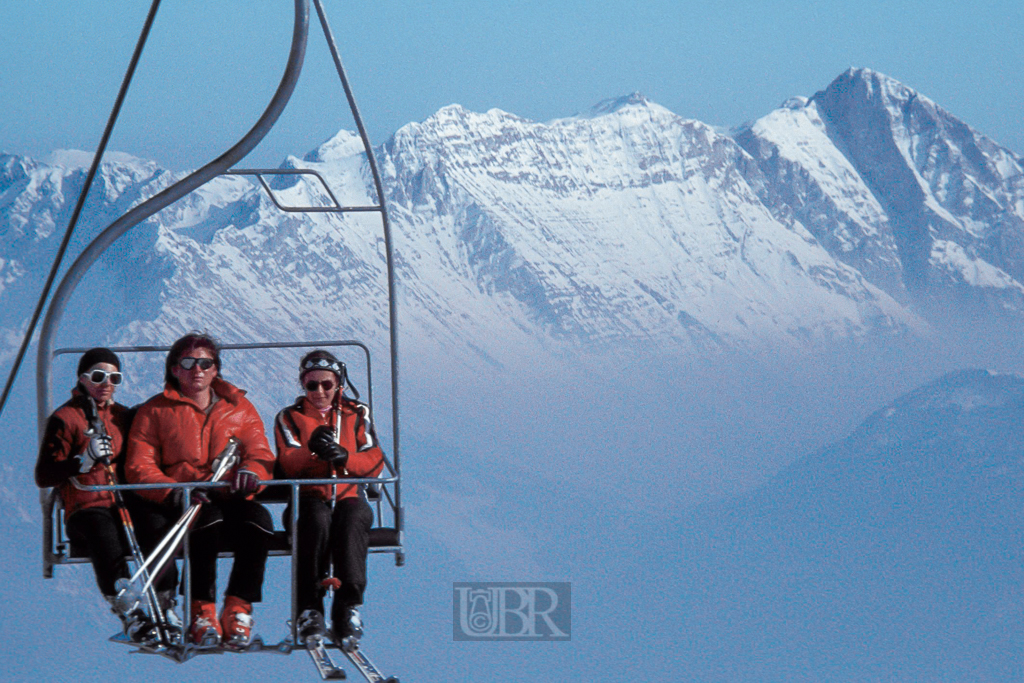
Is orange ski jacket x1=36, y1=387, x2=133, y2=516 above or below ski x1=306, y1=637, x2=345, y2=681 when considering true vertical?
above

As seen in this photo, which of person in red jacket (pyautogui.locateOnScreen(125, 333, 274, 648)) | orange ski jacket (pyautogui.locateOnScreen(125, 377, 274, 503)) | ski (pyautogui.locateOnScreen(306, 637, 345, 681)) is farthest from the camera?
orange ski jacket (pyautogui.locateOnScreen(125, 377, 274, 503))

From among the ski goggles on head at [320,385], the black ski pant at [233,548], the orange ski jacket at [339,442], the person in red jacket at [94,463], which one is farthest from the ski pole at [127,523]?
the ski goggles on head at [320,385]

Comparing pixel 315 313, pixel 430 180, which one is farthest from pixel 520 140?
pixel 315 313

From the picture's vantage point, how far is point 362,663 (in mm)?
3148

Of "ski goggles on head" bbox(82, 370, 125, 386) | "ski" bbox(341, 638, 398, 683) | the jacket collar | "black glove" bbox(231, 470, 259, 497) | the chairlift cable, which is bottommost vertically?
"ski" bbox(341, 638, 398, 683)

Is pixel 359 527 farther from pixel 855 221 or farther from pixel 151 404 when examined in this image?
pixel 855 221

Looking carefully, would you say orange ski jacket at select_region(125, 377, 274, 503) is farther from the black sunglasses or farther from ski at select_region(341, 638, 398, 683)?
ski at select_region(341, 638, 398, 683)

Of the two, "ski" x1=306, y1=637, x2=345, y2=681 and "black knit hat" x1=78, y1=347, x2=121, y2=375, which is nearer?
"ski" x1=306, y1=637, x2=345, y2=681

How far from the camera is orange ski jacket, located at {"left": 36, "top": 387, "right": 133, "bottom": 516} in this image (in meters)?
3.30

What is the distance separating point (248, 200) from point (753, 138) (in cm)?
852

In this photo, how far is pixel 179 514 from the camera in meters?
3.36

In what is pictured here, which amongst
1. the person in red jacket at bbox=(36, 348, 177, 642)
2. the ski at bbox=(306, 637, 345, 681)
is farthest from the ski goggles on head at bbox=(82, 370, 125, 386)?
the ski at bbox=(306, 637, 345, 681)

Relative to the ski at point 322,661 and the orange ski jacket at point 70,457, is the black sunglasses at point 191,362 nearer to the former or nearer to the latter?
the orange ski jacket at point 70,457

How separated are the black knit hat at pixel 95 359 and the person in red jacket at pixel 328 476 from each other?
47cm
